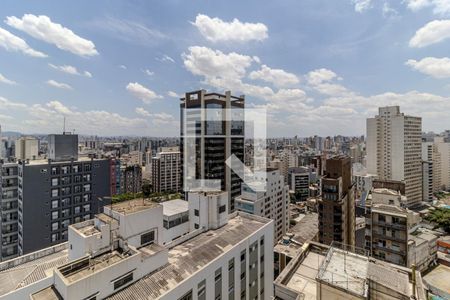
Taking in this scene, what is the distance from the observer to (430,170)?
140ft

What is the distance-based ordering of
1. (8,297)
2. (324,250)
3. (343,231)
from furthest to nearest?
(343,231)
(324,250)
(8,297)

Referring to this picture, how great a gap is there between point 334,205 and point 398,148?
30964mm

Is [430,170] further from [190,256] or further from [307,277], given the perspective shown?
[190,256]

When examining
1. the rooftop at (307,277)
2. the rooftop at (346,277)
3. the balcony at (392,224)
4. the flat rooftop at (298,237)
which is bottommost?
the flat rooftop at (298,237)

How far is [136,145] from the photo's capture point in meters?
102

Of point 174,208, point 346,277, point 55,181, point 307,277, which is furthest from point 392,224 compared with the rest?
point 55,181

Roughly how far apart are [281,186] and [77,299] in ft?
86.1

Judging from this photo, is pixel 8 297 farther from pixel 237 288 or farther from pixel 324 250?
pixel 324 250

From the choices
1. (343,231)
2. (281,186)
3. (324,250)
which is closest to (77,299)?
(324,250)

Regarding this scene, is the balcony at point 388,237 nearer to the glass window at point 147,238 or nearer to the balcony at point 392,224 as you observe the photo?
the balcony at point 392,224

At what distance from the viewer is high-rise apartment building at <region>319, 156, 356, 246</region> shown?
19312 millimetres

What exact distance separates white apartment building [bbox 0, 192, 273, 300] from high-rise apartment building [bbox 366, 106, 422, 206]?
41233 mm

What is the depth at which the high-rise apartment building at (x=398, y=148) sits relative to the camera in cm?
4025

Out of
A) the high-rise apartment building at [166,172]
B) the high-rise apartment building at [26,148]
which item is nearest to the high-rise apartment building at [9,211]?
the high-rise apartment building at [26,148]
